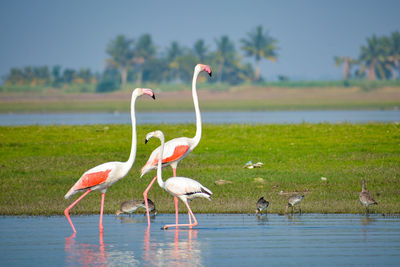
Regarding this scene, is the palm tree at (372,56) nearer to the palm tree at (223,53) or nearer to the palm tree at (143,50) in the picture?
the palm tree at (223,53)

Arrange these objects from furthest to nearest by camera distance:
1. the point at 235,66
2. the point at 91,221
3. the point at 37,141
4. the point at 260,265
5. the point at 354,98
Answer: the point at 235,66 < the point at 354,98 < the point at 37,141 < the point at 91,221 < the point at 260,265

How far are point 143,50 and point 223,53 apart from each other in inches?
813

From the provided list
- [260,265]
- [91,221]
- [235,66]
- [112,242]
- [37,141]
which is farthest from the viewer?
[235,66]

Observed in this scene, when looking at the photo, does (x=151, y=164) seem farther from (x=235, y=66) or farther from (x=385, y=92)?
(x=235, y=66)

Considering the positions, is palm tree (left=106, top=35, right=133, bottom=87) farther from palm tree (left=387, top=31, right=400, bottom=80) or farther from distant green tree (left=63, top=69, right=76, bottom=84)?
palm tree (left=387, top=31, right=400, bottom=80)

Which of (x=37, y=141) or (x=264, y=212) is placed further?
(x=37, y=141)

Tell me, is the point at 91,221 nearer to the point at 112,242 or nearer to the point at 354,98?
the point at 112,242

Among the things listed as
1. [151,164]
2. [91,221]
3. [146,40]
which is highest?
[146,40]

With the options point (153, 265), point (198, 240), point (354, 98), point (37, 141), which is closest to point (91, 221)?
point (198, 240)

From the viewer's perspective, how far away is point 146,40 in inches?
6993

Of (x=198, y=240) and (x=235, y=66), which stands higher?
(x=235, y=66)

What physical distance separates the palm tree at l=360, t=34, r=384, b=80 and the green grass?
137343 millimetres

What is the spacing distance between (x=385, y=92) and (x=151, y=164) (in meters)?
113

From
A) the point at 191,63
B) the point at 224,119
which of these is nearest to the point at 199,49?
the point at 191,63
